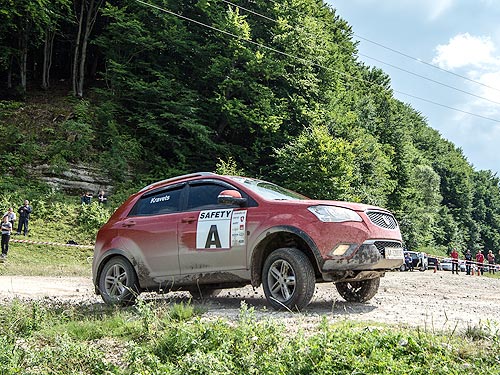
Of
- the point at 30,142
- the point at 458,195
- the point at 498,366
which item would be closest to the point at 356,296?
the point at 498,366

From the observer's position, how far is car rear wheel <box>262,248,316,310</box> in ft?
19.7

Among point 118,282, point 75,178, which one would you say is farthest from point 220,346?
point 75,178

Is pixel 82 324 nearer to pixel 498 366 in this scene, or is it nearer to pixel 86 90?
pixel 498 366

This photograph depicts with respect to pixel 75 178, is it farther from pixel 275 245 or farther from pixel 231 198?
pixel 275 245

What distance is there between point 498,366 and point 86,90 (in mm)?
38844

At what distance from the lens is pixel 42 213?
904 inches

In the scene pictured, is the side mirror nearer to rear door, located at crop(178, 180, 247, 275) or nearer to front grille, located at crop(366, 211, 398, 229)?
rear door, located at crop(178, 180, 247, 275)

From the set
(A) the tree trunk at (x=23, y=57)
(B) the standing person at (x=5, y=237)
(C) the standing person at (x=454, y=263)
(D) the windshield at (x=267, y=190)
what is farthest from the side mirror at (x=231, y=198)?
(A) the tree trunk at (x=23, y=57)

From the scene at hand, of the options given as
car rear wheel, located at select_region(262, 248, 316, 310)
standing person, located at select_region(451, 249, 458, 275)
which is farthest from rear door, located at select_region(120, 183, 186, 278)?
standing person, located at select_region(451, 249, 458, 275)

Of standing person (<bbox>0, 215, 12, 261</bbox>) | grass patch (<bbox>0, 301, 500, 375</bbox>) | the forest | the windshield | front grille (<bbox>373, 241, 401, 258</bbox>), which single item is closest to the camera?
grass patch (<bbox>0, 301, 500, 375</bbox>)

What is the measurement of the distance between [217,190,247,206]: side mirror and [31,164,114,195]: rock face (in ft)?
70.6

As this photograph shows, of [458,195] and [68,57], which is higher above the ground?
[68,57]

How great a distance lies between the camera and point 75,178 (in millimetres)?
27281

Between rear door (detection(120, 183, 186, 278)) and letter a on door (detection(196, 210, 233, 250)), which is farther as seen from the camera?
rear door (detection(120, 183, 186, 278))
